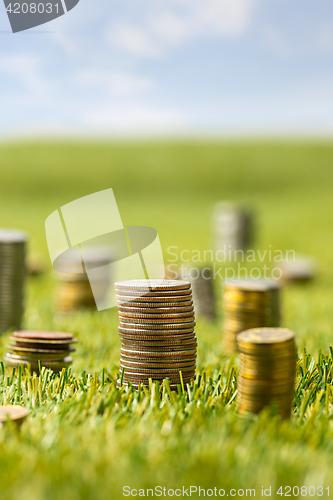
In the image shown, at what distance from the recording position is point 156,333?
12.0ft

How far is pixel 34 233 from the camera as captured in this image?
21.4 m

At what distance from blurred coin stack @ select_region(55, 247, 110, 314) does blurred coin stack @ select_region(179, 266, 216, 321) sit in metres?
1.57

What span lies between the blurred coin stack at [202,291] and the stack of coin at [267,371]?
5.04 m

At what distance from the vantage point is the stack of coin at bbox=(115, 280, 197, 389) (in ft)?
12.0

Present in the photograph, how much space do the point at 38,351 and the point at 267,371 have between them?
6.30 ft

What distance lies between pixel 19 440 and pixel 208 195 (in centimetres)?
4239

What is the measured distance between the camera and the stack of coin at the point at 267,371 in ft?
9.99

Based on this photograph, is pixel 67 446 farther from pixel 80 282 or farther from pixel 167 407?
pixel 80 282

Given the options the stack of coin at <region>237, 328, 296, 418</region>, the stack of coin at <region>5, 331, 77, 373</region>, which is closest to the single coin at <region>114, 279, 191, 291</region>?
the stack of coin at <region>237, 328, 296, 418</region>

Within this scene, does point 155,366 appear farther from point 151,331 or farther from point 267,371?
point 267,371

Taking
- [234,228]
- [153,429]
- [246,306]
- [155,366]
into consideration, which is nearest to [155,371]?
[155,366]

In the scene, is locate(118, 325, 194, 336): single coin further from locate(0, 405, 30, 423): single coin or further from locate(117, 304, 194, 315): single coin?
locate(0, 405, 30, 423): single coin

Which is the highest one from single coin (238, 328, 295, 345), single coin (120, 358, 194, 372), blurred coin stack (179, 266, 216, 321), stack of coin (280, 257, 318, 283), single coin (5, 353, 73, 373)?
single coin (238, 328, 295, 345)

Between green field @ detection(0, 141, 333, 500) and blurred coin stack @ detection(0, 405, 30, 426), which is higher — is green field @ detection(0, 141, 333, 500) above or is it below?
below
